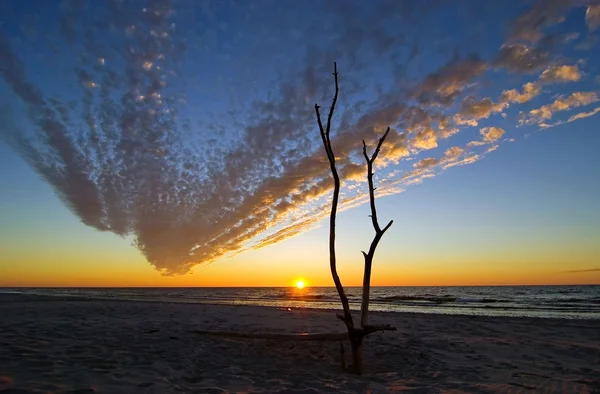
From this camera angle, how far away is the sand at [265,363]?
6.50 meters

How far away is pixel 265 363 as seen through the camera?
337 inches

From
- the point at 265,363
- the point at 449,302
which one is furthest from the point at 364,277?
the point at 449,302

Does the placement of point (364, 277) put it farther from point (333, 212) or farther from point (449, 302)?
point (449, 302)

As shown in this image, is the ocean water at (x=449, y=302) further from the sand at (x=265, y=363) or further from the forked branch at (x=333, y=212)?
the forked branch at (x=333, y=212)

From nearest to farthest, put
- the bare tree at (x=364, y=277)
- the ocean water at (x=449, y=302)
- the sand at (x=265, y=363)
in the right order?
the sand at (x=265, y=363)
the bare tree at (x=364, y=277)
the ocean water at (x=449, y=302)

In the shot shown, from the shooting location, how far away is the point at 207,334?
39.5ft

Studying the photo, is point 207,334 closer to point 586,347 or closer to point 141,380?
point 141,380

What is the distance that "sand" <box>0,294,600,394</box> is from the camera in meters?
6.50

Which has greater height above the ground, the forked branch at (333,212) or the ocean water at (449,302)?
the forked branch at (333,212)

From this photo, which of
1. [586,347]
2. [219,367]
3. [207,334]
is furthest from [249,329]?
[586,347]

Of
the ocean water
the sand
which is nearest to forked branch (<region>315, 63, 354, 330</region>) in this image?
the sand

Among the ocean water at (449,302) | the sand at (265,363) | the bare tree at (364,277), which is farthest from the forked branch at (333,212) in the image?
the ocean water at (449,302)

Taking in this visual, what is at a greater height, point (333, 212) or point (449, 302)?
point (333, 212)

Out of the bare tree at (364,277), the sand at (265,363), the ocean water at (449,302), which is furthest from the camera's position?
the ocean water at (449,302)
